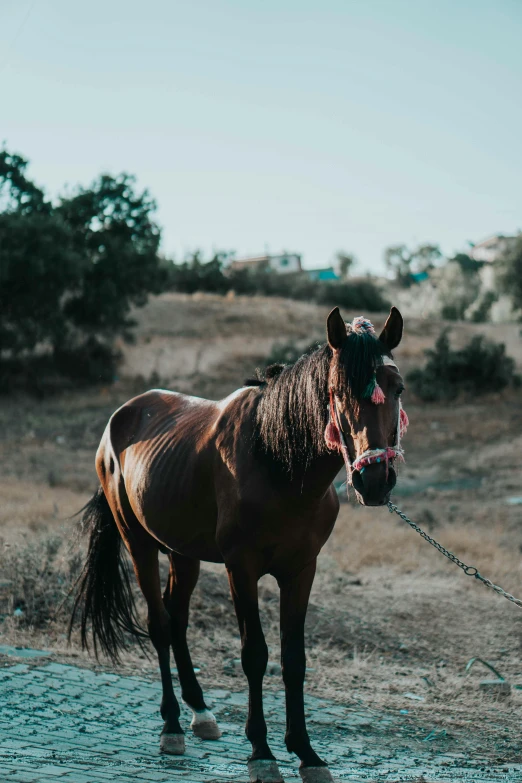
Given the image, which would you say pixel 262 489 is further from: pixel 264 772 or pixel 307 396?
pixel 264 772

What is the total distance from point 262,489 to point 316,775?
1.46 m

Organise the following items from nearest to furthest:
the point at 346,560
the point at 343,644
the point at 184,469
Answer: the point at 184,469, the point at 343,644, the point at 346,560

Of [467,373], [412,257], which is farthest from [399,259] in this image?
[467,373]

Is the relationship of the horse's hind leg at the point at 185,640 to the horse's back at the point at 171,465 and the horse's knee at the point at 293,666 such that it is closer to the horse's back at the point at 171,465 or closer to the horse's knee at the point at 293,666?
the horse's back at the point at 171,465

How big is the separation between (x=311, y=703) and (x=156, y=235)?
1117 inches

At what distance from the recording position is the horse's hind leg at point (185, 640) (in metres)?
5.37

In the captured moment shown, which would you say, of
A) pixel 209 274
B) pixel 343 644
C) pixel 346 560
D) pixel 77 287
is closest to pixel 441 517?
pixel 346 560

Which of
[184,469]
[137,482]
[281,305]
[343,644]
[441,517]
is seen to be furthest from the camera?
[281,305]

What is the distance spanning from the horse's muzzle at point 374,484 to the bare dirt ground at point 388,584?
2.50 meters

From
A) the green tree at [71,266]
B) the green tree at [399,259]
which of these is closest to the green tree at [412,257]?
→ the green tree at [399,259]

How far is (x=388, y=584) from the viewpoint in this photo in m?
10.5

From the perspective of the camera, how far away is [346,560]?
11555 millimetres

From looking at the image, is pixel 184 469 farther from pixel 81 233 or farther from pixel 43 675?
pixel 81 233

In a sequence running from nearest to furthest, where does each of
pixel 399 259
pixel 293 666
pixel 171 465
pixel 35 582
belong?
pixel 293 666
pixel 171 465
pixel 35 582
pixel 399 259
